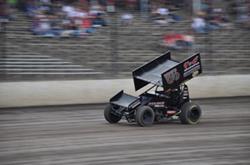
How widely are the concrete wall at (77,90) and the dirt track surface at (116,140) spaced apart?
5.03 feet

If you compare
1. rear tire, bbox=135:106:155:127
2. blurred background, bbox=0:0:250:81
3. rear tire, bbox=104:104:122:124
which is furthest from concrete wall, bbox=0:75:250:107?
rear tire, bbox=135:106:155:127

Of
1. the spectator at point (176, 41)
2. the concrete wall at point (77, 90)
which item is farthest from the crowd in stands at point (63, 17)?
the spectator at point (176, 41)

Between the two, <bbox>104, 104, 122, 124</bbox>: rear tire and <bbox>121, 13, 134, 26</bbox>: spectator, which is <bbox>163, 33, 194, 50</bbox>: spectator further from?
<bbox>104, 104, 122, 124</bbox>: rear tire

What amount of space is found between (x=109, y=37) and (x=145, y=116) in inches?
233

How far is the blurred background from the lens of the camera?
49.3ft

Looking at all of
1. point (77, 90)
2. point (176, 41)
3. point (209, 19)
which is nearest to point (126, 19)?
point (176, 41)

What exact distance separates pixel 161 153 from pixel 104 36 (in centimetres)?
854

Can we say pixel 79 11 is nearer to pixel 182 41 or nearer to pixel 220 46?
pixel 182 41

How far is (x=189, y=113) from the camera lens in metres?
10.7

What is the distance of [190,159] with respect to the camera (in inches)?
292

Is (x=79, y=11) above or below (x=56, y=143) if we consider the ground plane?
above

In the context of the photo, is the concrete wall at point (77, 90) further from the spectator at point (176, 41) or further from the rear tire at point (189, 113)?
the rear tire at point (189, 113)

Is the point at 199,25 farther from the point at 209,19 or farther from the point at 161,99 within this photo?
the point at 161,99

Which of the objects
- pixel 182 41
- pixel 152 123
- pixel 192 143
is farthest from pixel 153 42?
pixel 192 143
